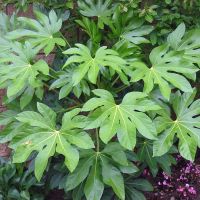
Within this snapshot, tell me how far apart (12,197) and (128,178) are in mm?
799

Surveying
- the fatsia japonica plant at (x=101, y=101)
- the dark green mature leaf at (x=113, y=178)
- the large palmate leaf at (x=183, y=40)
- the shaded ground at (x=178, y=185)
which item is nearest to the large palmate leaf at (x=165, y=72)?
the fatsia japonica plant at (x=101, y=101)

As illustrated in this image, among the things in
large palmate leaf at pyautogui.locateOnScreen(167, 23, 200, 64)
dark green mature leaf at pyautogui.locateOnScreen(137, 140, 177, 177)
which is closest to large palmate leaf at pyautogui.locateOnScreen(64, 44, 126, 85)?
large palmate leaf at pyautogui.locateOnScreen(167, 23, 200, 64)

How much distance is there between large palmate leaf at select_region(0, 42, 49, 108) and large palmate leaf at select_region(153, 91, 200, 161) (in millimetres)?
726

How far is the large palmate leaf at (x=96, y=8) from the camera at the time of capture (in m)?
2.90

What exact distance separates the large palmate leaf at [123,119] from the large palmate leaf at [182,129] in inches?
7.3

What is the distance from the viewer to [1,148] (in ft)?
11.4

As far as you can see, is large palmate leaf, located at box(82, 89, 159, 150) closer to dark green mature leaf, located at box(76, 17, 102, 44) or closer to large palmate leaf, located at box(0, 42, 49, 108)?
large palmate leaf, located at box(0, 42, 49, 108)

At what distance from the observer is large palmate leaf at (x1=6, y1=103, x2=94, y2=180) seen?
7.17 ft

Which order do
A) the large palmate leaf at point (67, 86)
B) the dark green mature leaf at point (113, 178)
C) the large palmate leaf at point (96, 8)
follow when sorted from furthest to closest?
the large palmate leaf at point (96, 8), the large palmate leaf at point (67, 86), the dark green mature leaf at point (113, 178)

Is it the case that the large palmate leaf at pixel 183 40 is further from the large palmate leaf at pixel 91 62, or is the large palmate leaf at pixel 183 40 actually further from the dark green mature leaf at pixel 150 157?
the dark green mature leaf at pixel 150 157

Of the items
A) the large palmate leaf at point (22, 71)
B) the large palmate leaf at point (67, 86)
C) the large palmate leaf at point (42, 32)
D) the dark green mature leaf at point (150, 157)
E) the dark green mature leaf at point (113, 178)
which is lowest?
the dark green mature leaf at point (150, 157)

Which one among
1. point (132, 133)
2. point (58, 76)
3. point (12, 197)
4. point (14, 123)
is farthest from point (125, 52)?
point (12, 197)

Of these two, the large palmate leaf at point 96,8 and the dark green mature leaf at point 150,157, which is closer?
the dark green mature leaf at point 150,157

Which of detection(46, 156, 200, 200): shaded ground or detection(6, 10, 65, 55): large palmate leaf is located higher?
detection(6, 10, 65, 55): large palmate leaf
